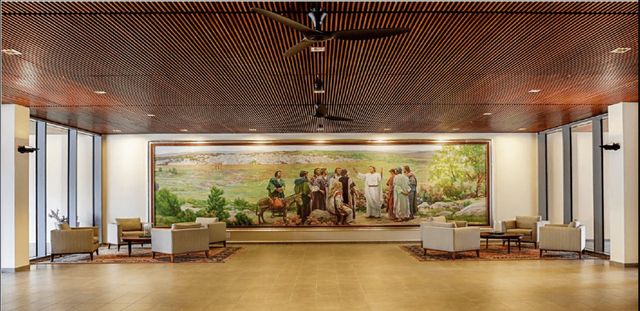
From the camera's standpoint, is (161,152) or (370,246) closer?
(370,246)

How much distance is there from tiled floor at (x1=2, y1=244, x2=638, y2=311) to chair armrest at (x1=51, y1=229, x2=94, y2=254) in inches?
39.6

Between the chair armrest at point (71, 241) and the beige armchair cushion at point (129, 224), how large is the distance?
2.46m

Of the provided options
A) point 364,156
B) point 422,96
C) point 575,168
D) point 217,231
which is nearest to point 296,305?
point 422,96

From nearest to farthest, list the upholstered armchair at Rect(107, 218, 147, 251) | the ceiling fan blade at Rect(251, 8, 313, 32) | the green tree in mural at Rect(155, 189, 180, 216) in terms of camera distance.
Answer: the ceiling fan blade at Rect(251, 8, 313, 32) < the upholstered armchair at Rect(107, 218, 147, 251) < the green tree in mural at Rect(155, 189, 180, 216)

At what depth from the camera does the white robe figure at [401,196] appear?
16.5 metres

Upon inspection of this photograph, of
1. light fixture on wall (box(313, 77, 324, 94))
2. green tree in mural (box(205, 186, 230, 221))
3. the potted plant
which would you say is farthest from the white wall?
light fixture on wall (box(313, 77, 324, 94))

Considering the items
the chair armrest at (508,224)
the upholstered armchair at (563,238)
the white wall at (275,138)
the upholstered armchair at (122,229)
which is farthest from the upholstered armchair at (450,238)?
the upholstered armchair at (122,229)

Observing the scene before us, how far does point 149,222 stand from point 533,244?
35.0 ft

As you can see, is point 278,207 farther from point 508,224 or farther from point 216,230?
point 508,224

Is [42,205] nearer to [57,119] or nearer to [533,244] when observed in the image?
[57,119]

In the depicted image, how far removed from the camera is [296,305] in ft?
24.3

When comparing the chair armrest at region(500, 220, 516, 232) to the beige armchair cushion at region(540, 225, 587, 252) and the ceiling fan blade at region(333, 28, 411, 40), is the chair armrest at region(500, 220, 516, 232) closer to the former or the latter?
the beige armchair cushion at region(540, 225, 587, 252)

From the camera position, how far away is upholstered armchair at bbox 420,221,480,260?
12.3 metres

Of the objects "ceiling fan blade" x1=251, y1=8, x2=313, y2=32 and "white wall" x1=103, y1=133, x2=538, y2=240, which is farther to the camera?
"white wall" x1=103, y1=133, x2=538, y2=240
